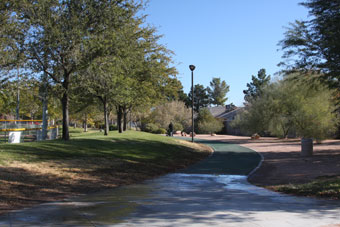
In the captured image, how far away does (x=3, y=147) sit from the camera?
531 inches

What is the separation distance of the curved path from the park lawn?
93 centimetres

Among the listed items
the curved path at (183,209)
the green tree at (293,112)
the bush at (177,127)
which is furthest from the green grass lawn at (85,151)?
the bush at (177,127)

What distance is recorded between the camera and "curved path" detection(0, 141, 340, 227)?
6.08m

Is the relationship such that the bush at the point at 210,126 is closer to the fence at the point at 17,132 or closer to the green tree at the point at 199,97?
the fence at the point at 17,132

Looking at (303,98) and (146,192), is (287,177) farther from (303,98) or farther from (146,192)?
(303,98)

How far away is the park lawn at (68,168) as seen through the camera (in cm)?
873

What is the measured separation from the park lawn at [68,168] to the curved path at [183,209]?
3.04ft

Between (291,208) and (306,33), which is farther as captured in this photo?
(306,33)

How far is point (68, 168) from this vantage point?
39.4 feet

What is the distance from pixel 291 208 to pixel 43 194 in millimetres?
5911

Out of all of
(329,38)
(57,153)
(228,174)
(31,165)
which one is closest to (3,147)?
(57,153)

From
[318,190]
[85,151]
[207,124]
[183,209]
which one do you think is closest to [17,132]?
[85,151]

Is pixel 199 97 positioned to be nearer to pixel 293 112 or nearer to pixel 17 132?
pixel 293 112

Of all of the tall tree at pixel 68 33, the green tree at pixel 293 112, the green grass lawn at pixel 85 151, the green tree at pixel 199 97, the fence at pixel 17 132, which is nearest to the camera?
the green grass lawn at pixel 85 151
